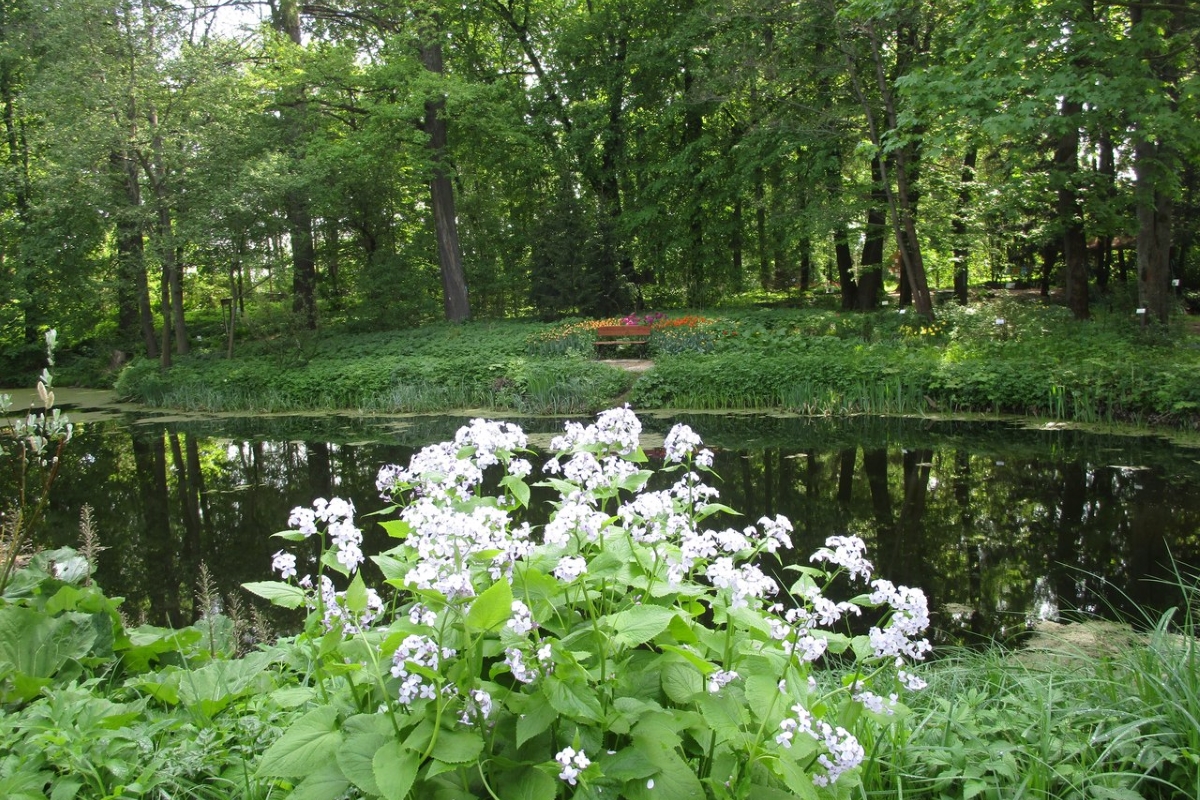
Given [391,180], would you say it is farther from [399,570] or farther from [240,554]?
[399,570]

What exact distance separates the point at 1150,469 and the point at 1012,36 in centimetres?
529

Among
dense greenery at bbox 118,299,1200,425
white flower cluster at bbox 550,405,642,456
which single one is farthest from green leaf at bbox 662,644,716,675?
dense greenery at bbox 118,299,1200,425

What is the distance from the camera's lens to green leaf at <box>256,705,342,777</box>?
1.65 m

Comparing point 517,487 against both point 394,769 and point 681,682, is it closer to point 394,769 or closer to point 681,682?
point 681,682

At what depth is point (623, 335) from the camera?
49.4ft

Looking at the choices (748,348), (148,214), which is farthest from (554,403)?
(148,214)

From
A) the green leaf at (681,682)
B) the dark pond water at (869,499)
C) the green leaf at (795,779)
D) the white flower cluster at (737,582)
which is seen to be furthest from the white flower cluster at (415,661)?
the dark pond water at (869,499)

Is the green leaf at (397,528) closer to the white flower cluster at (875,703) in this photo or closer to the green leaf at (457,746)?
the green leaf at (457,746)

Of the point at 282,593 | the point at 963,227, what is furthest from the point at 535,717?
the point at 963,227

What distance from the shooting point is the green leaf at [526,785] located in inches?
62.1

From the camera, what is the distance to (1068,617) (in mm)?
4395

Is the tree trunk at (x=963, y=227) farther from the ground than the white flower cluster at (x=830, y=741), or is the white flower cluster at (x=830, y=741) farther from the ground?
the tree trunk at (x=963, y=227)

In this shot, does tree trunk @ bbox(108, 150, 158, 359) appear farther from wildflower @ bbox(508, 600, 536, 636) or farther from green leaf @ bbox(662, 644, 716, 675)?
green leaf @ bbox(662, 644, 716, 675)

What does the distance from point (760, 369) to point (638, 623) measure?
10.2 meters
